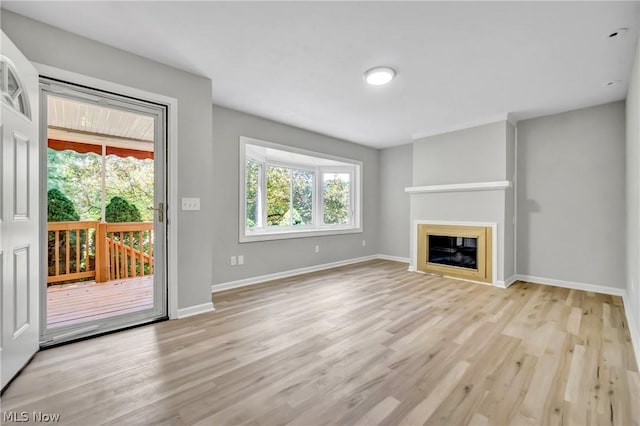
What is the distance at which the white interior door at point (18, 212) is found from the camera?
1625 mm

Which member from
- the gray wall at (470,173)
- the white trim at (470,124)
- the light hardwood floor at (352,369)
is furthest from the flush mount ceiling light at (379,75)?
the light hardwood floor at (352,369)

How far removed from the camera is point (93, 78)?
2.28m

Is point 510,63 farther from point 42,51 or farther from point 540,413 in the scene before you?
point 42,51

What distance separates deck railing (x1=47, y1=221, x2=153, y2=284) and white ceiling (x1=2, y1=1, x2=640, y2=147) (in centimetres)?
154

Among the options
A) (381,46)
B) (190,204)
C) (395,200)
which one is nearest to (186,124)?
(190,204)

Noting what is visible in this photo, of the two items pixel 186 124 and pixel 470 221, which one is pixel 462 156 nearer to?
pixel 470 221

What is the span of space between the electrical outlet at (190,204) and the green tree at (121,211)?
0.40 m

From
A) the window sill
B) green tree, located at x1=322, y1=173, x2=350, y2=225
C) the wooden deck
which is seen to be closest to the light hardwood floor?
the wooden deck

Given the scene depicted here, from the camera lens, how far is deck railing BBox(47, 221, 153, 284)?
233cm

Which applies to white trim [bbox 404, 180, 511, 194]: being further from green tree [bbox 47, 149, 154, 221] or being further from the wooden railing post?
the wooden railing post

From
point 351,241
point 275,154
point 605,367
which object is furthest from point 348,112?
point 605,367

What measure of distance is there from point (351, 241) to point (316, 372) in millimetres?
3796

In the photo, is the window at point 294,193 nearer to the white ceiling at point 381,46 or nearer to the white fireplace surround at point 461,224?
the white ceiling at point 381,46

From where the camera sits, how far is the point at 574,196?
147 inches
